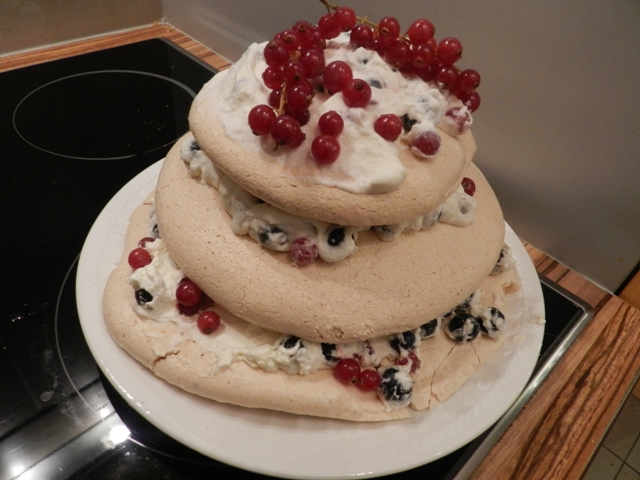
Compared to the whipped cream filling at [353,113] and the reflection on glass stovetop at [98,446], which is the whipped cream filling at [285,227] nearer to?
the whipped cream filling at [353,113]

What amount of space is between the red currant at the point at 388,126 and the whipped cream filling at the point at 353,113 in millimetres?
11

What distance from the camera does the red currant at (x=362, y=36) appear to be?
97 cm

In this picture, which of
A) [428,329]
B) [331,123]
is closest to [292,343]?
[428,329]

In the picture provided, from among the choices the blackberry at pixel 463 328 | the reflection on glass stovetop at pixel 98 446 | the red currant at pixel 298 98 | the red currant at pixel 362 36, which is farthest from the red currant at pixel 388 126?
the reflection on glass stovetop at pixel 98 446

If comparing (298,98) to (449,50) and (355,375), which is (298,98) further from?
(355,375)

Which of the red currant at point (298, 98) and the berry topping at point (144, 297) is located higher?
the red currant at point (298, 98)

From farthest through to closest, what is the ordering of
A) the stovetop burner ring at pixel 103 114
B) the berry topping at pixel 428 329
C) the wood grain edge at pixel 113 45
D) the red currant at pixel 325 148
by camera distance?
the wood grain edge at pixel 113 45
the stovetop burner ring at pixel 103 114
the berry topping at pixel 428 329
the red currant at pixel 325 148

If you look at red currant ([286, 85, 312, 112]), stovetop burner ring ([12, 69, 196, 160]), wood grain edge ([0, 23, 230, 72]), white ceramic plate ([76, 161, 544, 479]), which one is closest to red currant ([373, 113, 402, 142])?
red currant ([286, 85, 312, 112])

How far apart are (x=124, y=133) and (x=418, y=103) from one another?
1.13 meters

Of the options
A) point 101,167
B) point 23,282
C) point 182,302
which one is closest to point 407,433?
point 182,302

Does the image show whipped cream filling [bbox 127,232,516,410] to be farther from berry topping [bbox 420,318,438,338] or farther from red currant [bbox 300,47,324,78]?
red currant [bbox 300,47,324,78]

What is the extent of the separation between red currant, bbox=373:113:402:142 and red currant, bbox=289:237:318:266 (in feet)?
0.75

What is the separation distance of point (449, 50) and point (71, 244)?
1.06m

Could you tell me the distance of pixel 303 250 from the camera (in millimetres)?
869
